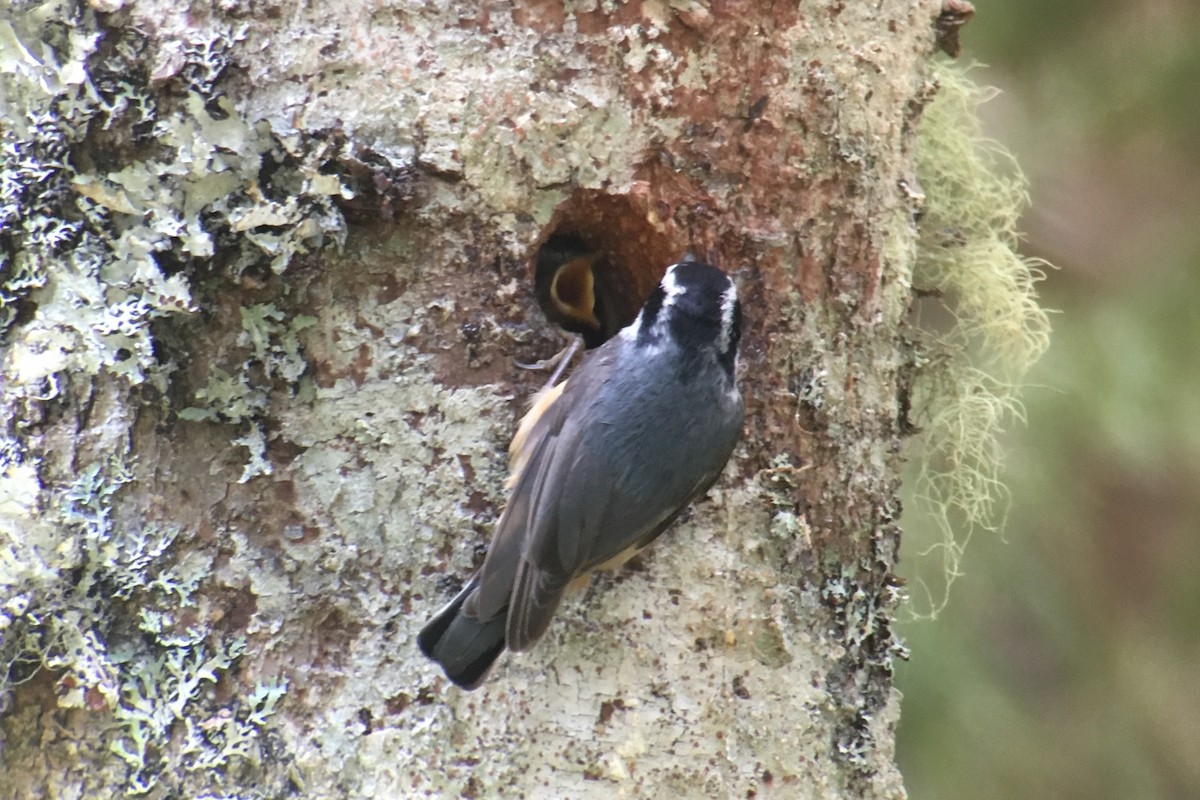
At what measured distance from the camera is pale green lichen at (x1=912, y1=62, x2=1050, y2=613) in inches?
100

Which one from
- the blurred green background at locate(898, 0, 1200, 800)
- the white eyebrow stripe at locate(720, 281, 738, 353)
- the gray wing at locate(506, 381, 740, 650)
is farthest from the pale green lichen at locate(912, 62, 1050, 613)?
the gray wing at locate(506, 381, 740, 650)

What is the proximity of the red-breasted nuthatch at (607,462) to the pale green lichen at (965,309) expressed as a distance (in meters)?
0.59

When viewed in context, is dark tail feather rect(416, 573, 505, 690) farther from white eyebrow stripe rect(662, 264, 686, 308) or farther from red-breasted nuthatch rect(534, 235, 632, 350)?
red-breasted nuthatch rect(534, 235, 632, 350)

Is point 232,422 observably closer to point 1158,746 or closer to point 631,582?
point 631,582

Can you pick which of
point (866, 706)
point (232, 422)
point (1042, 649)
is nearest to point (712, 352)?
point (866, 706)

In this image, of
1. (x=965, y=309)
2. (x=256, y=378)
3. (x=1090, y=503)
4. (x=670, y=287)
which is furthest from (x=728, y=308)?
(x=1090, y=503)

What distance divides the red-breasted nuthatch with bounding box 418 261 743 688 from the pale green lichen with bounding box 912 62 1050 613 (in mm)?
587

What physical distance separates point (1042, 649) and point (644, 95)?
2146mm

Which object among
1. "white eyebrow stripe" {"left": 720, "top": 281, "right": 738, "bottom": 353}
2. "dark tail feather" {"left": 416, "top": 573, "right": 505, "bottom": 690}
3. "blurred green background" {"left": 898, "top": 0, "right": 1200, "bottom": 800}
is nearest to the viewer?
"dark tail feather" {"left": 416, "top": 573, "right": 505, "bottom": 690}

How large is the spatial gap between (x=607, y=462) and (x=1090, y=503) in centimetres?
191

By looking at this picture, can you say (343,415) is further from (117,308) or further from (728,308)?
(728,308)

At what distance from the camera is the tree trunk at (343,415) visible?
5.84 feet

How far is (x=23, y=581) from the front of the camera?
5.80ft

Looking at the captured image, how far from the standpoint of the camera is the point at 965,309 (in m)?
2.62
